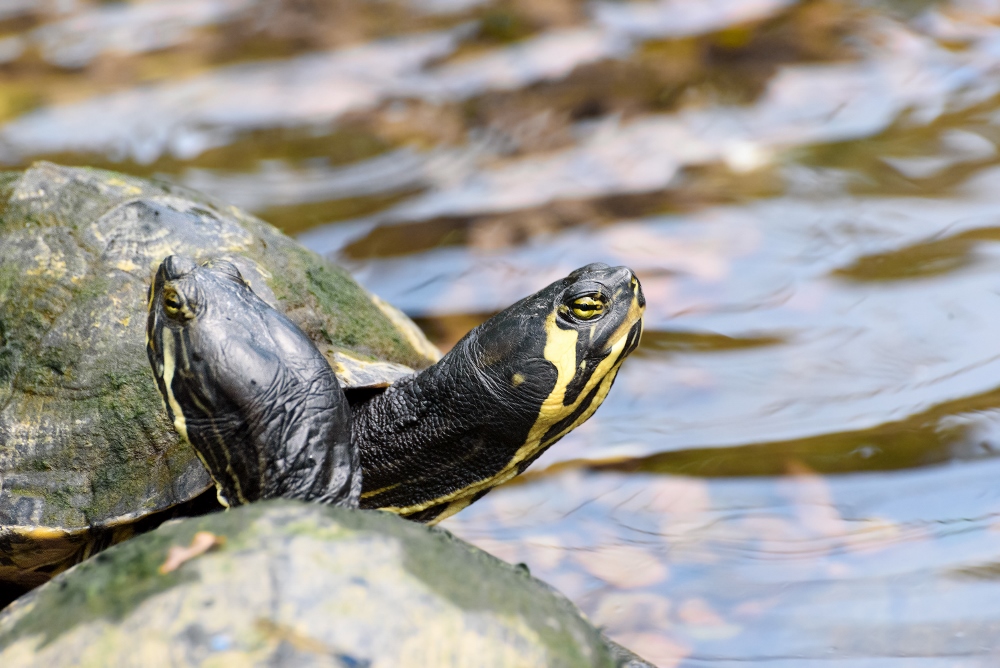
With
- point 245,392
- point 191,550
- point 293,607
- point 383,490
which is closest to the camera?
point 293,607

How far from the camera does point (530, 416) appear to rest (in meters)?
2.83

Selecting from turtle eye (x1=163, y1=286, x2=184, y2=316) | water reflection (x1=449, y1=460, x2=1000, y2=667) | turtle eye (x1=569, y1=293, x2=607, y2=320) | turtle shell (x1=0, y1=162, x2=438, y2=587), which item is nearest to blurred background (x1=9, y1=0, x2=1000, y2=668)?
water reflection (x1=449, y1=460, x2=1000, y2=667)

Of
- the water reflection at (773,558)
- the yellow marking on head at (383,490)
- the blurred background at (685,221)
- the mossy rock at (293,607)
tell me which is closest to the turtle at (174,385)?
the yellow marking on head at (383,490)

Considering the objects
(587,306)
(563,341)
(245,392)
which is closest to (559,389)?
(563,341)

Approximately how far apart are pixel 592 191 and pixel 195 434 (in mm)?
3538

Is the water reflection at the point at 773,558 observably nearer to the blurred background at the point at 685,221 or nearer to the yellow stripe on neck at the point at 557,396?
the blurred background at the point at 685,221

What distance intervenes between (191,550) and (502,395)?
1071mm

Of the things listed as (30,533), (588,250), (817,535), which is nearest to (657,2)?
(588,250)

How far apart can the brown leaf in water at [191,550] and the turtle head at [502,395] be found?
0.97m

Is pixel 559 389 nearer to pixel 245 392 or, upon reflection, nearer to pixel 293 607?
pixel 245 392

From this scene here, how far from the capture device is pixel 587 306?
2773mm

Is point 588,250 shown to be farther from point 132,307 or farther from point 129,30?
point 129,30

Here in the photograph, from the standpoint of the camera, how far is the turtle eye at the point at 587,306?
9.09 feet

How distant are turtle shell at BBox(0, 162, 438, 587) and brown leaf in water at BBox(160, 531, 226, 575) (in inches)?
28.5
